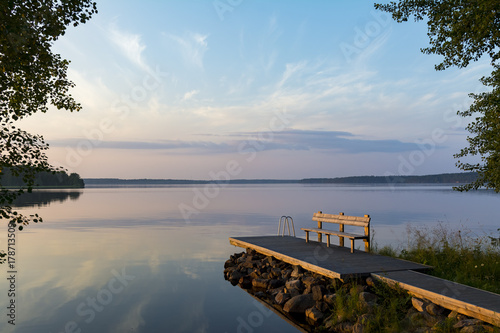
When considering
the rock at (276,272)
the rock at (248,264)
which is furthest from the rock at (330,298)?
the rock at (248,264)

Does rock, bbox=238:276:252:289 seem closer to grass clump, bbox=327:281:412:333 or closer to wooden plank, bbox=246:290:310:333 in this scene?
wooden plank, bbox=246:290:310:333

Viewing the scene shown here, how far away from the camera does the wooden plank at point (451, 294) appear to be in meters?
6.93

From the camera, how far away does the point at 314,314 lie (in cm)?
973

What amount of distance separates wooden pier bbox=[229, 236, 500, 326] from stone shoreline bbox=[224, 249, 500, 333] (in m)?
0.19

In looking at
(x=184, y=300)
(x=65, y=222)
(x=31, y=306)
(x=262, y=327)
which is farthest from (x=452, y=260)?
(x=65, y=222)

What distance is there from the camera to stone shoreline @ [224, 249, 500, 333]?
24.8 feet

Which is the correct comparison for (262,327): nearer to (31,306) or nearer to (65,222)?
(31,306)

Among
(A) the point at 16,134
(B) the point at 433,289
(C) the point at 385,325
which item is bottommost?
(C) the point at 385,325

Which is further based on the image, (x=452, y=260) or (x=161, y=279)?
(x=161, y=279)

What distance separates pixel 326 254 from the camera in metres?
12.8

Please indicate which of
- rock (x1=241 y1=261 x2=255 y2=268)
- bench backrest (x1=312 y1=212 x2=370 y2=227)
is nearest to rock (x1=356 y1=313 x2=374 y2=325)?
bench backrest (x1=312 y1=212 x2=370 y2=227)

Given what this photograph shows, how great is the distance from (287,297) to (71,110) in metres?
7.12

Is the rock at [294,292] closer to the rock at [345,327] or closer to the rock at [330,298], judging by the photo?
the rock at [330,298]

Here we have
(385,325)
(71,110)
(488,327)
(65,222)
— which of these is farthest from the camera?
(65,222)
